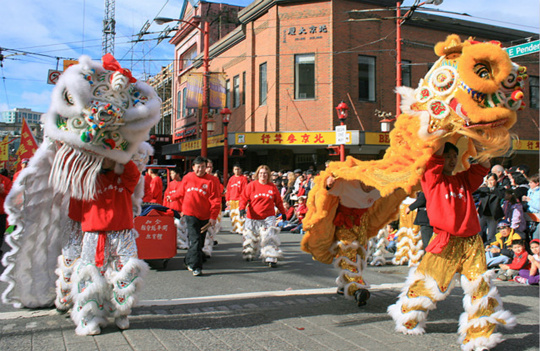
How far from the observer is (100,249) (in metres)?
4.16

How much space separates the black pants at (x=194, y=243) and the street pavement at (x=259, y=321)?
406mm

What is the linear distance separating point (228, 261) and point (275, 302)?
11.6 ft

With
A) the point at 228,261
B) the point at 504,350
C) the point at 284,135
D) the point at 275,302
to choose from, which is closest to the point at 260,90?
the point at 284,135

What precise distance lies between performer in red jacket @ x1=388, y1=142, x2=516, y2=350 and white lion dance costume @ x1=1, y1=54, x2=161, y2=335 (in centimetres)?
253

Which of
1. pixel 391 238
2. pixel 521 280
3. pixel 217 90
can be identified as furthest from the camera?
pixel 217 90

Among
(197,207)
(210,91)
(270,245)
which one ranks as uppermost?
(210,91)

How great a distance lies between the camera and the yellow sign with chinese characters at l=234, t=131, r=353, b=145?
19.6m

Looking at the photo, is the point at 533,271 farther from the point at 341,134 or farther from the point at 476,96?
the point at 341,134

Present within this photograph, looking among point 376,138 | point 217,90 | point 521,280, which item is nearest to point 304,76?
point 217,90

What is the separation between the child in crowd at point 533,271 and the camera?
21.7 feet

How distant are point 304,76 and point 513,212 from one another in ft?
48.2

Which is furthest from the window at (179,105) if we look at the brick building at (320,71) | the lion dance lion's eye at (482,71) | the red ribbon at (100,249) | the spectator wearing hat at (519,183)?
the lion dance lion's eye at (482,71)

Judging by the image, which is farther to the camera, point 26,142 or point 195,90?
point 195,90

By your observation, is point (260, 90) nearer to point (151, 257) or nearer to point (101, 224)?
point (151, 257)
